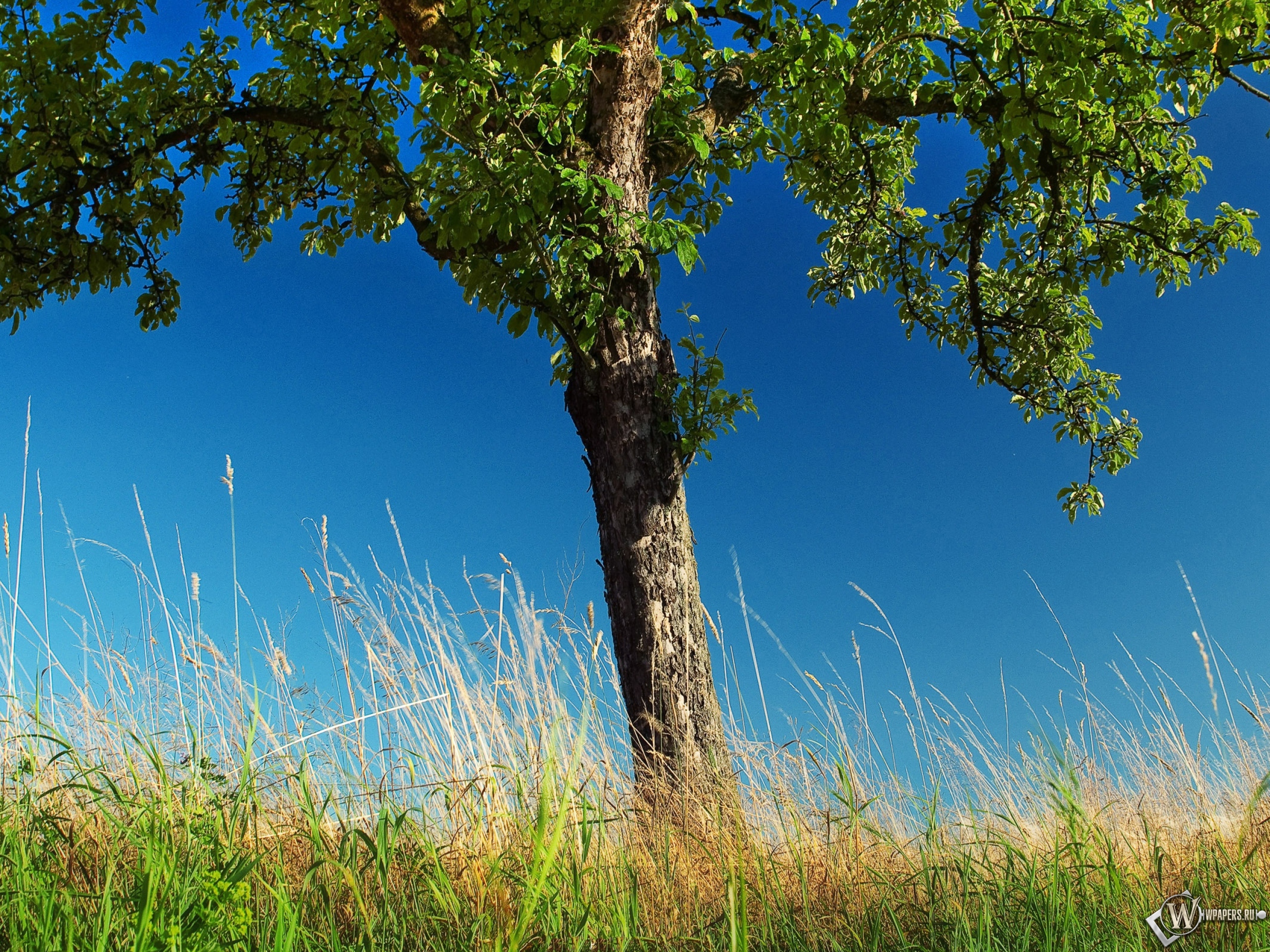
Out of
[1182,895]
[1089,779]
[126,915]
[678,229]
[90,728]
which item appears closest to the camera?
[126,915]

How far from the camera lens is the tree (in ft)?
15.3

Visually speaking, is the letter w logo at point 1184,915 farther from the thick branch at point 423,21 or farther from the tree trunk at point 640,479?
the thick branch at point 423,21

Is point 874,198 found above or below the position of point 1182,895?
above

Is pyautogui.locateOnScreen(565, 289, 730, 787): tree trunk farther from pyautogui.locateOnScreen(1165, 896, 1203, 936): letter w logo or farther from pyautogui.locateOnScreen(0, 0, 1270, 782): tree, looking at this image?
pyautogui.locateOnScreen(1165, 896, 1203, 936): letter w logo

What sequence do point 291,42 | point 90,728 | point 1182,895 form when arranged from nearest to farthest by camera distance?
point 1182,895, point 90,728, point 291,42

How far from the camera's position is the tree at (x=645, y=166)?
465cm

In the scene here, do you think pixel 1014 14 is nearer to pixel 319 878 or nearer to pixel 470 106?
pixel 470 106

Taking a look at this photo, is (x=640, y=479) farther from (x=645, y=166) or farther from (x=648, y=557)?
(x=645, y=166)

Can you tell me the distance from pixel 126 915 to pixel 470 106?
420 centimetres

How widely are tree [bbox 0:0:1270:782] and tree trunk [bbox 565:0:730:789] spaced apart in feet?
0.05

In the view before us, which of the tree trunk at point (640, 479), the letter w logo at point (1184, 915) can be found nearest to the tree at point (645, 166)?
the tree trunk at point (640, 479)

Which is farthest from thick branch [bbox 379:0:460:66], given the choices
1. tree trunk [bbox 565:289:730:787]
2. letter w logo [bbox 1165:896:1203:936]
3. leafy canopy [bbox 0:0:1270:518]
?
letter w logo [bbox 1165:896:1203:936]

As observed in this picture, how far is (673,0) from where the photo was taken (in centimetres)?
496

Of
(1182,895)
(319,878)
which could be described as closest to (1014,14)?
(1182,895)
